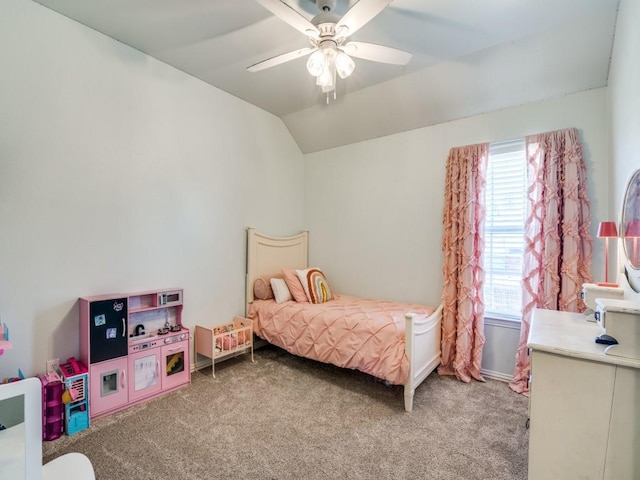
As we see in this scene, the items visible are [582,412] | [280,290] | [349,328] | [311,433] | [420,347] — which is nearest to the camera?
[582,412]

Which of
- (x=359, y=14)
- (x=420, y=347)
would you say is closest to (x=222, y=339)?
(x=420, y=347)

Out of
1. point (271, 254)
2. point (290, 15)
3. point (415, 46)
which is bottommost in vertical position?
point (271, 254)

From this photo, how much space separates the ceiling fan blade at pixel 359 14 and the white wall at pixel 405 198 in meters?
1.88

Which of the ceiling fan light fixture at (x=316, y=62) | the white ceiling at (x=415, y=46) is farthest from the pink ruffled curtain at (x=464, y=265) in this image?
the ceiling fan light fixture at (x=316, y=62)

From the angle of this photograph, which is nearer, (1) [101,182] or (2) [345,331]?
(1) [101,182]

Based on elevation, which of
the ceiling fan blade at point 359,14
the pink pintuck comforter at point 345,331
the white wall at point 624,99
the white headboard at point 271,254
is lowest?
the pink pintuck comforter at point 345,331

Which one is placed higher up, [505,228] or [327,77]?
[327,77]

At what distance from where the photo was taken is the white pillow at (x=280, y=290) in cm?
352

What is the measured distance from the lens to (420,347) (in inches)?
101

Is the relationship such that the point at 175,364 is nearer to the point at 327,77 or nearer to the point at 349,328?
the point at 349,328

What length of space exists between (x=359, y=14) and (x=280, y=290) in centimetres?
268

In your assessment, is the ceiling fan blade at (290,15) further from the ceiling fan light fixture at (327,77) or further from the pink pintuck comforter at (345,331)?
the pink pintuck comforter at (345,331)

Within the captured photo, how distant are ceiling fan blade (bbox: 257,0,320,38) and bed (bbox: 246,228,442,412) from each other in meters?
2.03

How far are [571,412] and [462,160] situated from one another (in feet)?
7.60
